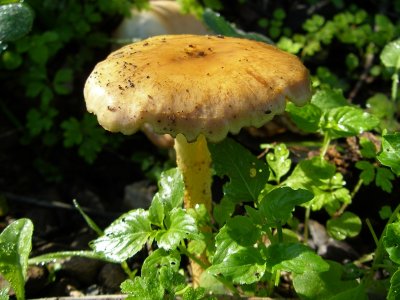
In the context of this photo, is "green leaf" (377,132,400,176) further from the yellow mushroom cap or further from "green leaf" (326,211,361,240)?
"green leaf" (326,211,361,240)

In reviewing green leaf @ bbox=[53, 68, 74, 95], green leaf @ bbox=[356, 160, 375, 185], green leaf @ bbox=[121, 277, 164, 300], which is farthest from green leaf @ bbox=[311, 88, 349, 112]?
green leaf @ bbox=[53, 68, 74, 95]

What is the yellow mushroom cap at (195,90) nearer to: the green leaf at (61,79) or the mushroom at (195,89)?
the mushroom at (195,89)

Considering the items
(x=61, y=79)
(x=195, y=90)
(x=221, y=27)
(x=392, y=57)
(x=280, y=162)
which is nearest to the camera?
(x=195, y=90)

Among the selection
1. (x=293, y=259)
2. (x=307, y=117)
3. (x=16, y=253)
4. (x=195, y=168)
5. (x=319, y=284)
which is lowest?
(x=16, y=253)

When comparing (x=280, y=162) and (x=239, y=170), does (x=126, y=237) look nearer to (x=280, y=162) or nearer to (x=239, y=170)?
(x=239, y=170)

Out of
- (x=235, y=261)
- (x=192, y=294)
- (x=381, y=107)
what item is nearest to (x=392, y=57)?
(x=381, y=107)

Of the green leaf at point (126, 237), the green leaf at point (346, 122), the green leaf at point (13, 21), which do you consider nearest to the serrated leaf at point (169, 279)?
the green leaf at point (126, 237)
